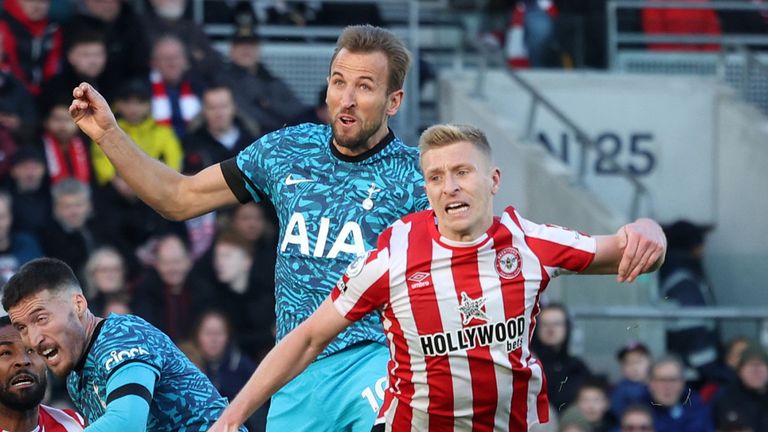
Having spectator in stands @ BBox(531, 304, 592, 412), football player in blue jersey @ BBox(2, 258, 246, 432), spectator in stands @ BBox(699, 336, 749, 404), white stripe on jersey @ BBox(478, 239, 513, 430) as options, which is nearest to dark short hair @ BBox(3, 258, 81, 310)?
football player in blue jersey @ BBox(2, 258, 246, 432)

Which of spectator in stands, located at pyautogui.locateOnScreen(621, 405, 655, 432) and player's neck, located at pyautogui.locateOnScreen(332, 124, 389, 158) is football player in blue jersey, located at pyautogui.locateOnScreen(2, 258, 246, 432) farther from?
spectator in stands, located at pyautogui.locateOnScreen(621, 405, 655, 432)

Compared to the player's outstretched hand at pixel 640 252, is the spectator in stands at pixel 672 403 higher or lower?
lower

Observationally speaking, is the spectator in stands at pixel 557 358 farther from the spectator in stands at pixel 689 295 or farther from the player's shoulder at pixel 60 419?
the player's shoulder at pixel 60 419

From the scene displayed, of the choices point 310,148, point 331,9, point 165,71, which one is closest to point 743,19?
point 331,9

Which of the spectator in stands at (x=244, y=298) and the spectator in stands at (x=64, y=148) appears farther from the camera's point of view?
the spectator in stands at (x=64, y=148)

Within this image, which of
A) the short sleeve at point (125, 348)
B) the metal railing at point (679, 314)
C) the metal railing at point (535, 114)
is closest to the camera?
the short sleeve at point (125, 348)

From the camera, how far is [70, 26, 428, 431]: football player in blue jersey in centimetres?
607

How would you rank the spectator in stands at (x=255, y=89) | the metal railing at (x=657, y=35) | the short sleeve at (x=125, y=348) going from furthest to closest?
the metal railing at (x=657, y=35) → the spectator in stands at (x=255, y=89) → the short sleeve at (x=125, y=348)

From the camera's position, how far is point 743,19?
16.2 m

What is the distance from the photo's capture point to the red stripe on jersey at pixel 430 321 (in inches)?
216

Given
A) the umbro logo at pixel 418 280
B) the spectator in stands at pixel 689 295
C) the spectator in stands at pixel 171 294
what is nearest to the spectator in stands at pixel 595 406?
the spectator in stands at pixel 689 295

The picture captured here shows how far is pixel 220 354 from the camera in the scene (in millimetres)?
9711

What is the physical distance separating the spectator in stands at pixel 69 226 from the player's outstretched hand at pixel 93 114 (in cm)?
380

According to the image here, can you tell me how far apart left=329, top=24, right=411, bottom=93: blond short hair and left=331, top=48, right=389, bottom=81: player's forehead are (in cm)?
2
